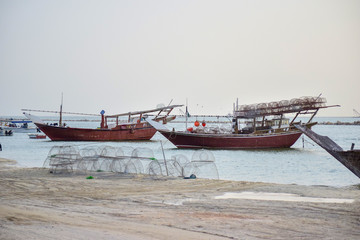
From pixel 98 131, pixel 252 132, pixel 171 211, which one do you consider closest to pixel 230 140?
pixel 252 132

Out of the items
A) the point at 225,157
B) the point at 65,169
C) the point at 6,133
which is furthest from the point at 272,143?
the point at 6,133

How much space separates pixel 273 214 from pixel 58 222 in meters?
3.93

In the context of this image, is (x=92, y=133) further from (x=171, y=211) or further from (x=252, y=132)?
(x=171, y=211)

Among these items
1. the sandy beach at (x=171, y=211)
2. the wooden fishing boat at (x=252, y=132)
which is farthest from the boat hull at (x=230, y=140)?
the sandy beach at (x=171, y=211)

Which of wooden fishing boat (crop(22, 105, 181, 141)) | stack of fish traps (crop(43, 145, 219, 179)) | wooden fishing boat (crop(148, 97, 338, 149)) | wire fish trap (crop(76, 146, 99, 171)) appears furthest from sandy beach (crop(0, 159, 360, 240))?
wooden fishing boat (crop(22, 105, 181, 141))

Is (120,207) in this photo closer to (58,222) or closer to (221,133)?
(58,222)

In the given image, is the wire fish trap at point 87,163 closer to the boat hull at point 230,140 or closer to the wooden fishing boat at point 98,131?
the boat hull at point 230,140

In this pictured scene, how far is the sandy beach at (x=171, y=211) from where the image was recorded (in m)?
6.31

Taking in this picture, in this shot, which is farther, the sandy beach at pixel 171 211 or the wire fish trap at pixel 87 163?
the wire fish trap at pixel 87 163

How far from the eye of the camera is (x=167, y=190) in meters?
11.1

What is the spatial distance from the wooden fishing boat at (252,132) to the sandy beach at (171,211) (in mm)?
21401

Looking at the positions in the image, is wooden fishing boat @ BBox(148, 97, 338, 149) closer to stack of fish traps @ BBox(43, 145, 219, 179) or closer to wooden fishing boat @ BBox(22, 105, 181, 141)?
wooden fishing boat @ BBox(22, 105, 181, 141)

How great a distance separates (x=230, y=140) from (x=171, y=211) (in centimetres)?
2756

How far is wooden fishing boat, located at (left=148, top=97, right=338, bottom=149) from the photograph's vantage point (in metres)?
33.2
